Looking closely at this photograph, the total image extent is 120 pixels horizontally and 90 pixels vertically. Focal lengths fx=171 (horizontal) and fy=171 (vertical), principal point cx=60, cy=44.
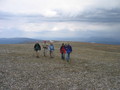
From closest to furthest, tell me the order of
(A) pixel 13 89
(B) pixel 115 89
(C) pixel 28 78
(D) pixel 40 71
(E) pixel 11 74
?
(A) pixel 13 89
(B) pixel 115 89
(C) pixel 28 78
(E) pixel 11 74
(D) pixel 40 71

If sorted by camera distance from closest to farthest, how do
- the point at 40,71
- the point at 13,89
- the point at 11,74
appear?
the point at 13,89 < the point at 11,74 < the point at 40,71

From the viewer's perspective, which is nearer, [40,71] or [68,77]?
[68,77]

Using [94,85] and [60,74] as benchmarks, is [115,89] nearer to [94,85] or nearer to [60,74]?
[94,85]

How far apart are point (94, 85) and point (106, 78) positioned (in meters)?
3.39

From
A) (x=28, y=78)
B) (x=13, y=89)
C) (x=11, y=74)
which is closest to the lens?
(x=13, y=89)

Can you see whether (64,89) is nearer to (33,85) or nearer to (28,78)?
(33,85)

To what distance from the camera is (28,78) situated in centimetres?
1823

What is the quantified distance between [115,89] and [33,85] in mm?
7753

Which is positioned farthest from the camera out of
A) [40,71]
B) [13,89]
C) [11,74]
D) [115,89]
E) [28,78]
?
[40,71]

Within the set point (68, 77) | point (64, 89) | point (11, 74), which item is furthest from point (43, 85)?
point (11, 74)

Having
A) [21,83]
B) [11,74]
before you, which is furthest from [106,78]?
[11,74]

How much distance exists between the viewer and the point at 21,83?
16.5 m

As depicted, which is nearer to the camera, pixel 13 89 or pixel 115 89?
pixel 13 89

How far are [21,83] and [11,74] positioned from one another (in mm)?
3512
